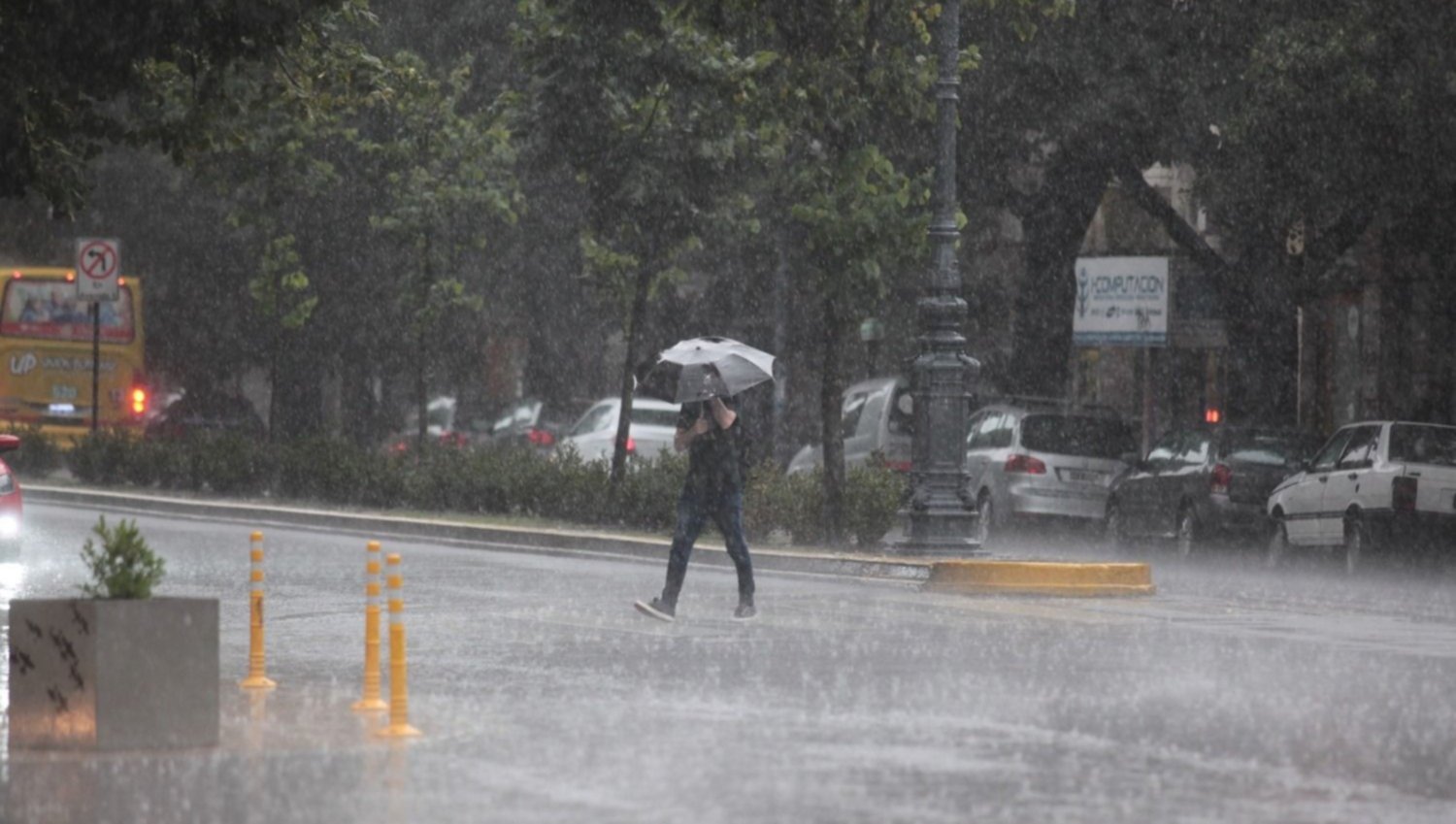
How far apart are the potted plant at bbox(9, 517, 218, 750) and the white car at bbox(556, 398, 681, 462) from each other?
28045 millimetres

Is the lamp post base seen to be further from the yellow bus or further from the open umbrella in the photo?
the yellow bus

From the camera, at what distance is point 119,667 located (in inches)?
456

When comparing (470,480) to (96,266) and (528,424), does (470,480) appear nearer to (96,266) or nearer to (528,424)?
(96,266)

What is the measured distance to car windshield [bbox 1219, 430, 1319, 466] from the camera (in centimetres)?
2911

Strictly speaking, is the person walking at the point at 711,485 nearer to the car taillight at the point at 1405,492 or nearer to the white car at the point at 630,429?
the car taillight at the point at 1405,492

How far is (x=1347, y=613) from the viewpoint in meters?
20.8

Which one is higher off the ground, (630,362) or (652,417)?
(630,362)

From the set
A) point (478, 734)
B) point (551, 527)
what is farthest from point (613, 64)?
point (478, 734)

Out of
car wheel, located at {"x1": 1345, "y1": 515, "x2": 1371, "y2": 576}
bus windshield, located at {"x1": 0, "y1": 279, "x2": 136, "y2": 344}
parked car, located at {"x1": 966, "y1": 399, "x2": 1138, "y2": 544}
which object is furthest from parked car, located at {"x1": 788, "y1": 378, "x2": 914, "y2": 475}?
bus windshield, located at {"x1": 0, "y1": 279, "x2": 136, "y2": 344}

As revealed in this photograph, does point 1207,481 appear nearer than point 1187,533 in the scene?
Yes

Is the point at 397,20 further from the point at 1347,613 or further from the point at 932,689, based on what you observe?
the point at 932,689

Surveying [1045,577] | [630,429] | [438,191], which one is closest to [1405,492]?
[1045,577]

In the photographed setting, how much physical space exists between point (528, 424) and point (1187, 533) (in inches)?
1149

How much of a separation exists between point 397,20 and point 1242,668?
32.1 metres
